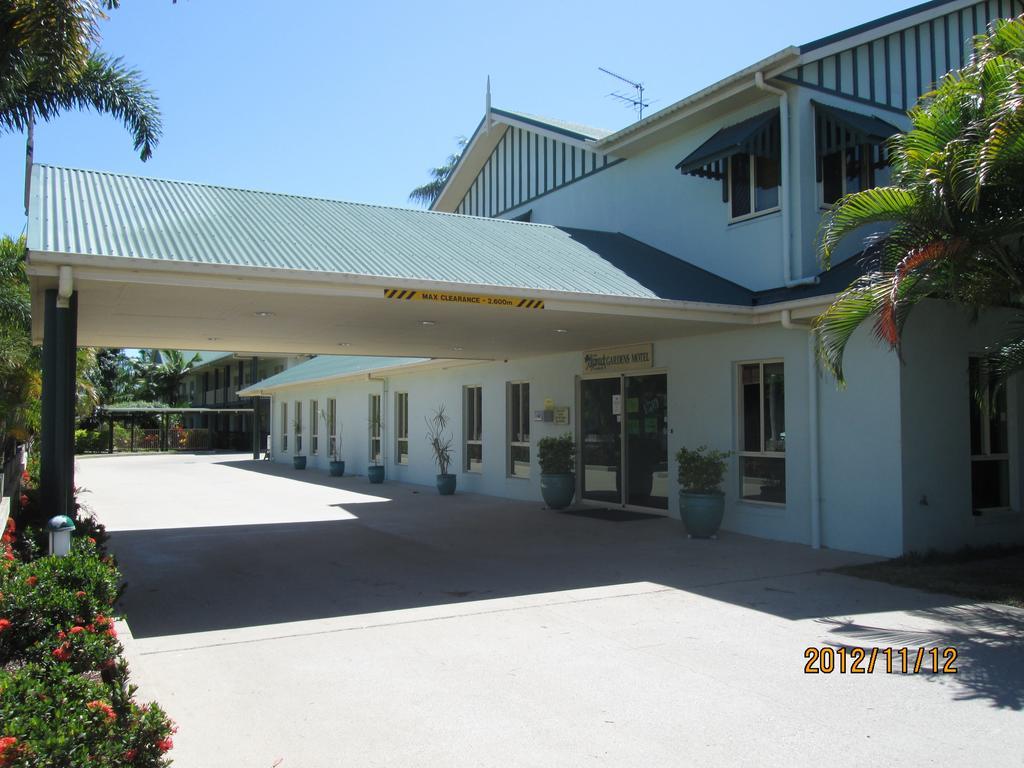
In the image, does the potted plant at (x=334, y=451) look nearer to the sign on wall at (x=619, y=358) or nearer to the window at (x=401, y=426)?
the window at (x=401, y=426)

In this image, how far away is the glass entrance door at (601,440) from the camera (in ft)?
46.7

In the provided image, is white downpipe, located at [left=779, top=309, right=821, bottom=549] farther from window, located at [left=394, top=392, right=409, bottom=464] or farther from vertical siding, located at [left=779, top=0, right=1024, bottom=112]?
window, located at [left=394, top=392, right=409, bottom=464]

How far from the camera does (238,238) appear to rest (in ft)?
29.8

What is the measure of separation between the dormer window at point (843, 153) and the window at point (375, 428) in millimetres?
14782

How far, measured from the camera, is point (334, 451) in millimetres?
26844

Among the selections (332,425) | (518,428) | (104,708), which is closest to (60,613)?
(104,708)

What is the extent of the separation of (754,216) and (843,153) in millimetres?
1390

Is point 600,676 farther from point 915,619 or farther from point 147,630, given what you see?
point 147,630

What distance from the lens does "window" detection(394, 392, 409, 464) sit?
21859mm

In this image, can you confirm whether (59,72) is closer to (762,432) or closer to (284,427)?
(762,432)

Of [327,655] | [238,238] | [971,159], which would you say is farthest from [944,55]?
[327,655]

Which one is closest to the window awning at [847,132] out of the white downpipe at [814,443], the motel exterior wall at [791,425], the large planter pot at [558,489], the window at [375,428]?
the white downpipe at [814,443]

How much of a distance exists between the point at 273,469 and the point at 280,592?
20787 mm

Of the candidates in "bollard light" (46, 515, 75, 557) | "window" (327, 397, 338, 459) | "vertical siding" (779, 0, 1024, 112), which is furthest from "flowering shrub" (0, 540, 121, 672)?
"window" (327, 397, 338, 459)
